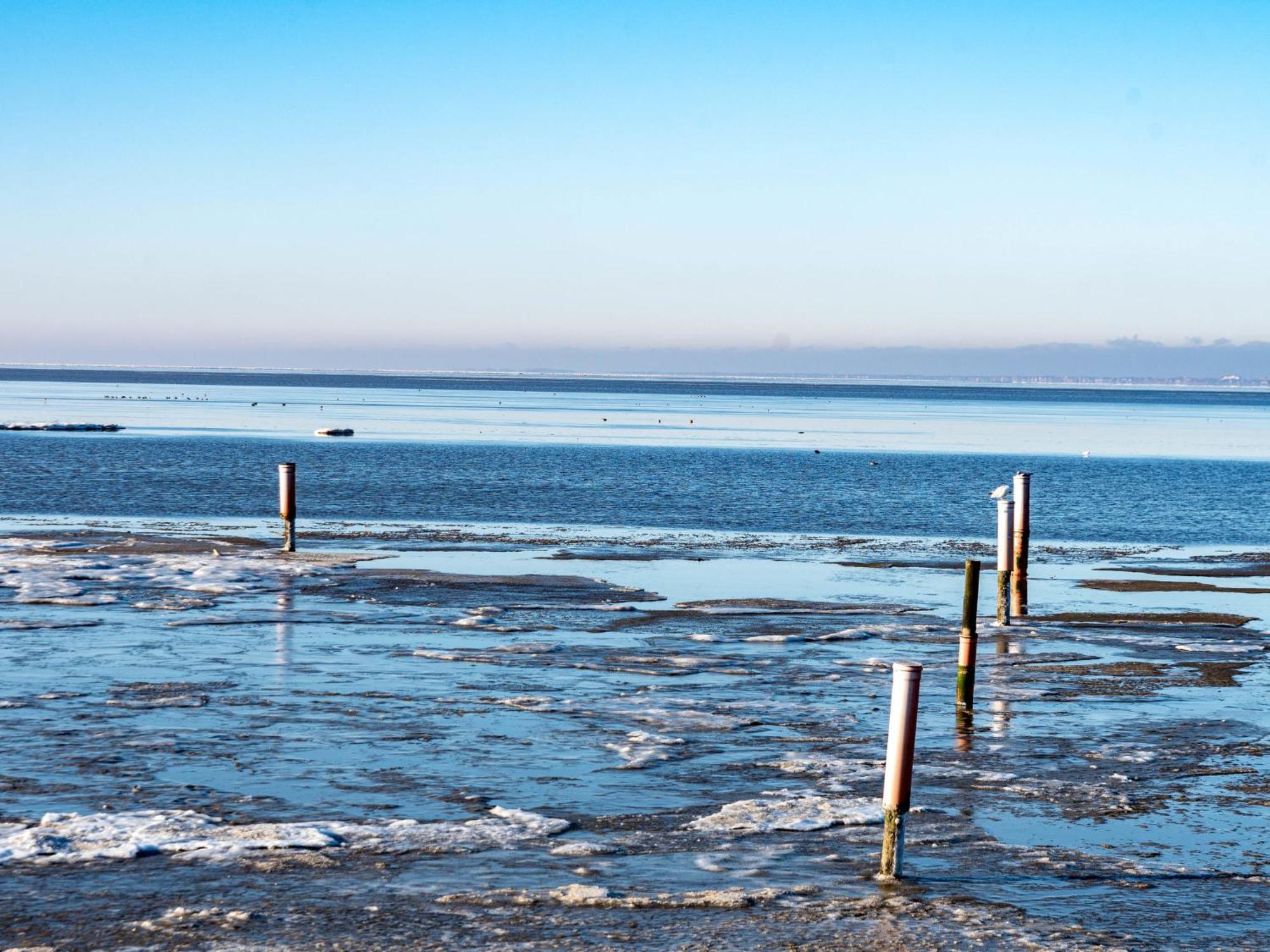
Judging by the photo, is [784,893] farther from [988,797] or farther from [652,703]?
[652,703]

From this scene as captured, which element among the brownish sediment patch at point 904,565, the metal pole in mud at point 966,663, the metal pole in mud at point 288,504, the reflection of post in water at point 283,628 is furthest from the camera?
the brownish sediment patch at point 904,565

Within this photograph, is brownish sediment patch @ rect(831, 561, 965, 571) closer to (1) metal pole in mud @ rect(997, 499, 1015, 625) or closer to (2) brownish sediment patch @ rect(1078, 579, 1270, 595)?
(2) brownish sediment patch @ rect(1078, 579, 1270, 595)

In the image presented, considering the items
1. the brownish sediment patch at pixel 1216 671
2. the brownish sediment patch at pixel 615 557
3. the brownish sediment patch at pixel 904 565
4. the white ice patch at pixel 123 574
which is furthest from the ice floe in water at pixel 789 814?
the brownish sediment patch at pixel 904 565

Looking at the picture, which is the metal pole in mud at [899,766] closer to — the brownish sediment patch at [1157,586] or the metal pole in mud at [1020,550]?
the metal pole in mud at [1020,550]

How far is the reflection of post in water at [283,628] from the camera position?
57.7 ft

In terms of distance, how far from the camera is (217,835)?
10.4 metres

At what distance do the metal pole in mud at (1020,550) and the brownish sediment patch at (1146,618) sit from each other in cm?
28

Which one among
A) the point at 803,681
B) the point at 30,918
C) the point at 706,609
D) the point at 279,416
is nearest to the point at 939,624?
the point at 706,609

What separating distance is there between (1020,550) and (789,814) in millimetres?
12858

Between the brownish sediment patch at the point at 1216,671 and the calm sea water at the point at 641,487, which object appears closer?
the brownish sediment patch at the point at 1216,671

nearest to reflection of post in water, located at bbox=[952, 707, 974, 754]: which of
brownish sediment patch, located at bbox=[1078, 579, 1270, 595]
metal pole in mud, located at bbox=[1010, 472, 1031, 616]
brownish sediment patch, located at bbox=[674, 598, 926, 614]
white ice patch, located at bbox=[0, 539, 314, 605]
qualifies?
brownish sediment patch, located at bbox=[674, 598, 926, 614]

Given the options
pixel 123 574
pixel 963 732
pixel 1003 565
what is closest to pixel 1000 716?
pixel 963 732

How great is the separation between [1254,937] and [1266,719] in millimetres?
6946

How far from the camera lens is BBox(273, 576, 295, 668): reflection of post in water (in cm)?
1759
